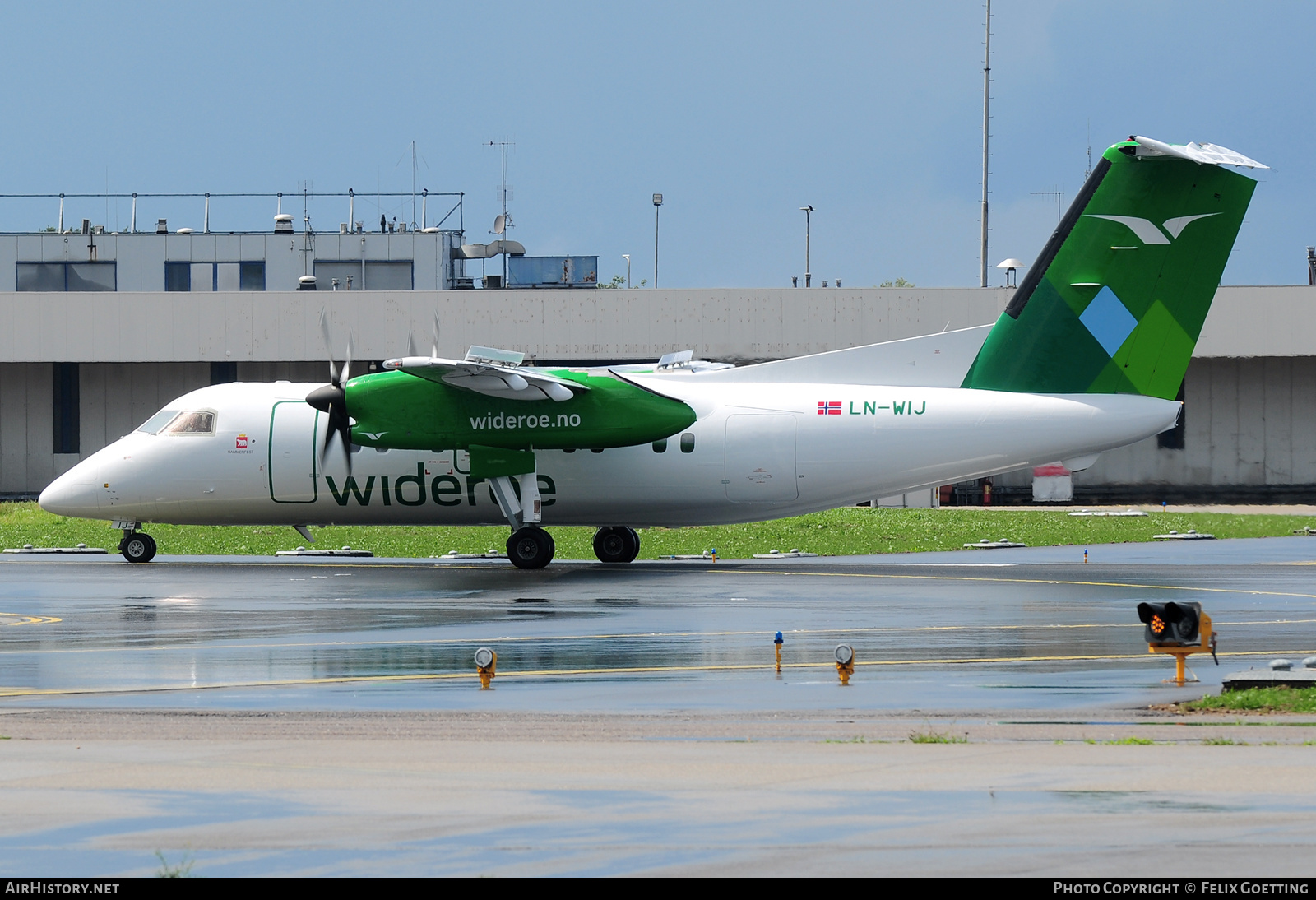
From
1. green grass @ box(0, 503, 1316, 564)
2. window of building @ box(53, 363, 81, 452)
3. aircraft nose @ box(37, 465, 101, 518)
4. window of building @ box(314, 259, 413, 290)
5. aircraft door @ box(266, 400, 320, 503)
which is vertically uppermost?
window of building @ box(314, 259, 413, 290)

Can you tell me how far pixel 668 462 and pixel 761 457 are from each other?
1896mm

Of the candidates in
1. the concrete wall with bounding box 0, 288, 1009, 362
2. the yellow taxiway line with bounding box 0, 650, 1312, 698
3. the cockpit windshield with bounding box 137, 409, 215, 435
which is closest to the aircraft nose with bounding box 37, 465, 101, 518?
the cockpit windshield with bounding box 137, 409, 215, 435

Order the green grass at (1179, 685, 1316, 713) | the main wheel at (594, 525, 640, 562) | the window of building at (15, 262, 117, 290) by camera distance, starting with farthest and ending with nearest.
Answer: the window of building at (15, 262, 117, 290) < the main wheel at (594, 525, 640, 562) < the green grass at (1179, 685, 1316, 713)

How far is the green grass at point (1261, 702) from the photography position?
12070 millimetres

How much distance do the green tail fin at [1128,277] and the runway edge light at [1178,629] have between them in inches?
522

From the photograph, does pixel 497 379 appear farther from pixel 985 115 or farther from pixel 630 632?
pixel 985 115

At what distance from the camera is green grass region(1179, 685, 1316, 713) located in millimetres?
12070

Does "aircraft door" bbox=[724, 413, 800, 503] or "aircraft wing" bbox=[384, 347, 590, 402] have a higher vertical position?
"aircraft wing" bbox=[384, 347, 590, 402]

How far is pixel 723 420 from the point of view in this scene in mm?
28609

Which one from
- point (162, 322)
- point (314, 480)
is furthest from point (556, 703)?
point (162, 322)

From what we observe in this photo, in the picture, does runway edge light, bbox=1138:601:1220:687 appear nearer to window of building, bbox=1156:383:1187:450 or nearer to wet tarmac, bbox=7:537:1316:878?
wet tarmac, bbox=7:537:1316:878

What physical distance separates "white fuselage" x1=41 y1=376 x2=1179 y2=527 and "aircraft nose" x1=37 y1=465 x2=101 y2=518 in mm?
35

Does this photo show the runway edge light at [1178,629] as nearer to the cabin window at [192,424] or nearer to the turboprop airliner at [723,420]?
the turboprop airliner at [723,420]

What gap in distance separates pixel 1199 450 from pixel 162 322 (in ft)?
133
